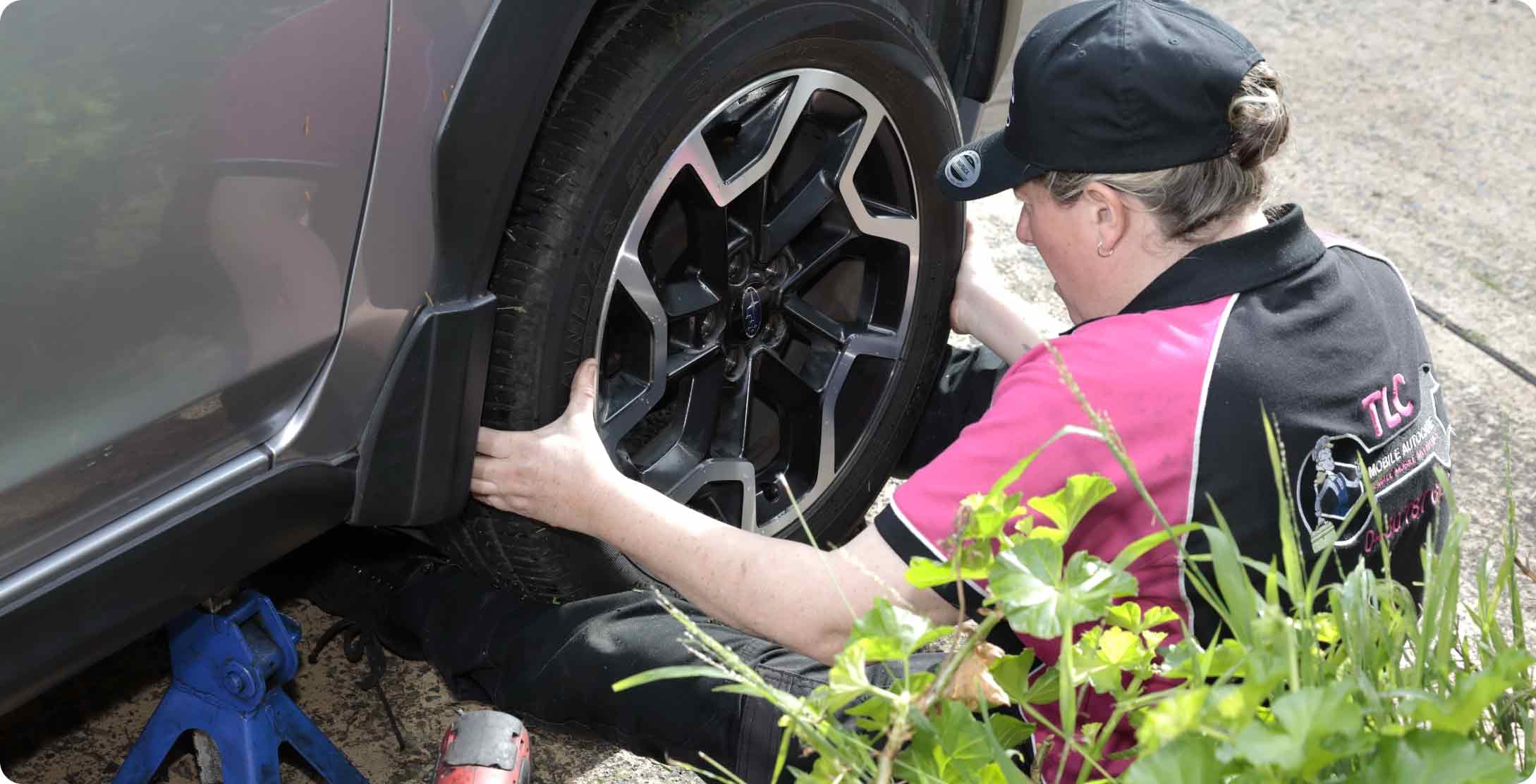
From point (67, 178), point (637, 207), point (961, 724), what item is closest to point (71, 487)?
point (67, 178)

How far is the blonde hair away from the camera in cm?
163

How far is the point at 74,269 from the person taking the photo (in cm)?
130

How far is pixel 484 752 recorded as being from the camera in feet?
5.57

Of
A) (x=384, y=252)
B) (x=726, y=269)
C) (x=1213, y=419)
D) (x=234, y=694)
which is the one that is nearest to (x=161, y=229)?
(x=384, y=252)

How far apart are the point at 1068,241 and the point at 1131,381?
26 cm

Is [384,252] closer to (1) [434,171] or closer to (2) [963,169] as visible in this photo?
(1) [434,171]

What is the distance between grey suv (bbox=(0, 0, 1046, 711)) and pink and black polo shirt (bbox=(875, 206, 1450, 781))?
1.68 ft

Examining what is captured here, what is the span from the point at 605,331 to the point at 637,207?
254 mm

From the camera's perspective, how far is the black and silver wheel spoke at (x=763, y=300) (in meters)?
1.94

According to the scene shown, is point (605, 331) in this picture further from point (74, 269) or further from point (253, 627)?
point (74, 269)

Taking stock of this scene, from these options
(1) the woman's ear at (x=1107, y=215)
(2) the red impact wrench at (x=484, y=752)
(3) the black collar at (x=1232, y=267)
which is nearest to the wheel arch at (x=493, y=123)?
(2) the red impact wrench at (x=484, y=752)

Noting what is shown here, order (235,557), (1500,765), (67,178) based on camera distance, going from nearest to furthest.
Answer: (1500,765) → (67,178) → (235,557)

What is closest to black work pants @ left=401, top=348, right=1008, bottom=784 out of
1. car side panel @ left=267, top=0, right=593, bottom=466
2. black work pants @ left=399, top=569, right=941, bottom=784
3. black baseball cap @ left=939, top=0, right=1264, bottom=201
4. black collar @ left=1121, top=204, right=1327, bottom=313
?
black work pants @ left=399, top=569, right=941, bottom=784

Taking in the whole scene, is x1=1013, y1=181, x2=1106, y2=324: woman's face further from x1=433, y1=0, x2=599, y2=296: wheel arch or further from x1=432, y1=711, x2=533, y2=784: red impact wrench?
x1=432, y1=711, x2=533, y2=784: red impact wrench
